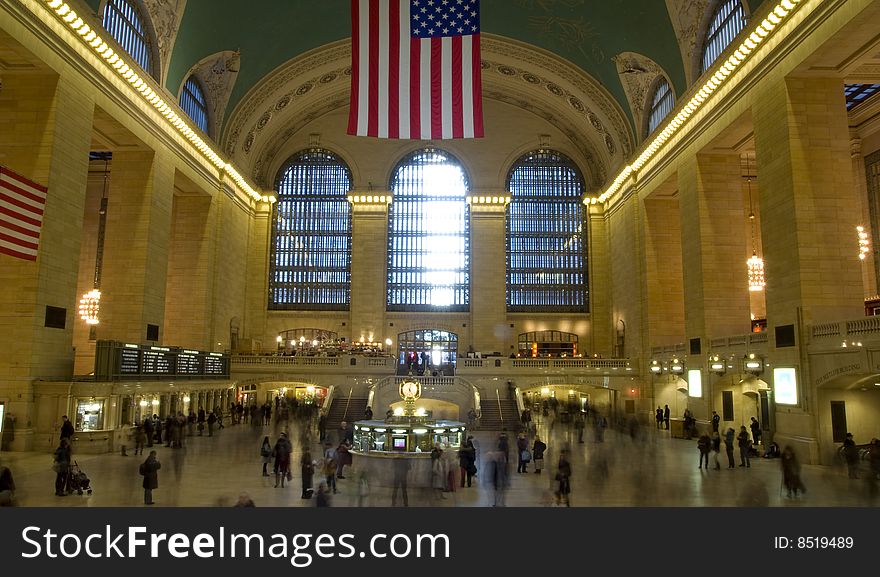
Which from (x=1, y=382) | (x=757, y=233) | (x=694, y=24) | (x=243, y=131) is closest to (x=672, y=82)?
(x=694, y=24)

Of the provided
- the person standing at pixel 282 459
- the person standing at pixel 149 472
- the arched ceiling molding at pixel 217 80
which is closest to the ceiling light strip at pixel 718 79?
the person standing at pixel 282 459

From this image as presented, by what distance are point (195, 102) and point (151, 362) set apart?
14065 millimetres

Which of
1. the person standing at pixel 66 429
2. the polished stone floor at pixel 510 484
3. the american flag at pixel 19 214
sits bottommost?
the polished stone floor at pixel 510 484

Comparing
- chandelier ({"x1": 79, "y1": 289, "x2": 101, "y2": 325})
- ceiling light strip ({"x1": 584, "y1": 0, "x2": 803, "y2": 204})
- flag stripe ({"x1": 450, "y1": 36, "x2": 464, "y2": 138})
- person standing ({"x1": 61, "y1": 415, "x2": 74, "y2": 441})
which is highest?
ceiling light strip ({"x1": 584, "y1": 0, "x2": 803, "y2": 204})

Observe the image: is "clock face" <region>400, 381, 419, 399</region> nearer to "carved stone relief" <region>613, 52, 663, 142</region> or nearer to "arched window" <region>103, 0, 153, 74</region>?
"arched window" <region>103, 0, 153, 74</region>

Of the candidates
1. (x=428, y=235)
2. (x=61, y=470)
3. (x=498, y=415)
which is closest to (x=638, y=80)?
(x=428, y=235)

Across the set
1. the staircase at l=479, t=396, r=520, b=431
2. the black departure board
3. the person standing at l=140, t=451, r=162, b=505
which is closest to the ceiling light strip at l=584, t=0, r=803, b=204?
the staircase at l=479, t=396, r=520, b=431

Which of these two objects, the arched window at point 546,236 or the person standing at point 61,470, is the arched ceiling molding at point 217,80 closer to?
the arched window at point 546,236

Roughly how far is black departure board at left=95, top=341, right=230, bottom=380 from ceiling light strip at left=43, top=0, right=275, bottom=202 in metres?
9.57

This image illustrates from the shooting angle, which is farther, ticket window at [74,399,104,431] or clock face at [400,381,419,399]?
clock face at [400,381,419,399]

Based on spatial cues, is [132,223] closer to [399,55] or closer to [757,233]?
[399,55]

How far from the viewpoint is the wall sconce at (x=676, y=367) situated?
27.1m

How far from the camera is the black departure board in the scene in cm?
1983

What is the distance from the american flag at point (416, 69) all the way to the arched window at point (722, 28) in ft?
34.4
